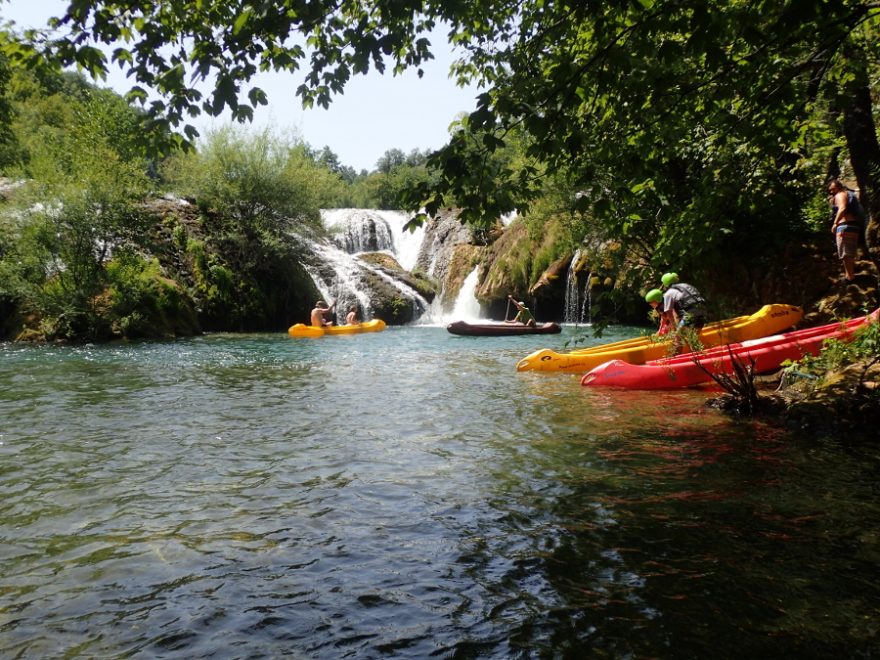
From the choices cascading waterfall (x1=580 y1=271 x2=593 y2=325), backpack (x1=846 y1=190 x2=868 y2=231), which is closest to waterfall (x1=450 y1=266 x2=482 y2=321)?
cascading waterfall (x1=580 y1=271 x2=593 y2=325)

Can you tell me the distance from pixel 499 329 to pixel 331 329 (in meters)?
6.26

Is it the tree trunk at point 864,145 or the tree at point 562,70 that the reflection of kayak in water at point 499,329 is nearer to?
the tree trunk at point 864,145

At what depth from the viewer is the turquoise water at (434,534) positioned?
305cm

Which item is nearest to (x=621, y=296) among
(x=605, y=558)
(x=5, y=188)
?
(x=605, y=558)

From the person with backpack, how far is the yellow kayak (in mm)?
1444

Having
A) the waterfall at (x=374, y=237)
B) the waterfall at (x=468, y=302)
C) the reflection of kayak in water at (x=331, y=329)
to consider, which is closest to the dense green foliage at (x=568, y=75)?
the reflection of kayak in water at (x=331, y=329)

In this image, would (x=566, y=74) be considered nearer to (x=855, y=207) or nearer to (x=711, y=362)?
(x=711, y=362)

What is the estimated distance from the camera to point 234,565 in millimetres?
3883

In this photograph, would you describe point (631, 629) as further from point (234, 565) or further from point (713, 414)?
point (713, 414)

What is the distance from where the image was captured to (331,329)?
75.6ft

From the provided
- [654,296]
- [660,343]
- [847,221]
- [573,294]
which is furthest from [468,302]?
[847,221]

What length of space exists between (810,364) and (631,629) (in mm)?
5847

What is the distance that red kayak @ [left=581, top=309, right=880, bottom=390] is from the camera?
8.98 metres

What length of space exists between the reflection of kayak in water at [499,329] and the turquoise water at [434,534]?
1258cm
